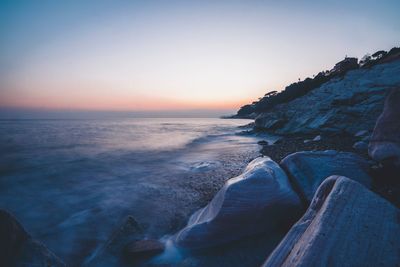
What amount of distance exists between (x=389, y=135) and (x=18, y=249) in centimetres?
692

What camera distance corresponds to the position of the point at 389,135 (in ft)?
15.2

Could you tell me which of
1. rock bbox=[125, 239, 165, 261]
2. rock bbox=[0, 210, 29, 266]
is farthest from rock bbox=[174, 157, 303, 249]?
rock bbox=[0, 210, 29, 266]

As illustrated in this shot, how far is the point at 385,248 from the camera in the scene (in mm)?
1606

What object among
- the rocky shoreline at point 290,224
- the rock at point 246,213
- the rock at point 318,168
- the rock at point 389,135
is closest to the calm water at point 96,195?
the rocky shoreline at point 290,224

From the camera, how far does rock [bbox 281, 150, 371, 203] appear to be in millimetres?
3553

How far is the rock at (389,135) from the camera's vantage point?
14.3 ft

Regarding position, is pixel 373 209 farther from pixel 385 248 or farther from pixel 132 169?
pixel 132 169

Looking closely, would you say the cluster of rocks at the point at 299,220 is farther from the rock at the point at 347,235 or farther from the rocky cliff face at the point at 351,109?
the rocky cliff face at the point at 351,109

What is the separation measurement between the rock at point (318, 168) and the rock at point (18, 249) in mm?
3764

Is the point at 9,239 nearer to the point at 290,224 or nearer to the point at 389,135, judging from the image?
the point at 290,224

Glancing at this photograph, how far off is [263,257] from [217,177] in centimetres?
419

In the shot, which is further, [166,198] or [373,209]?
[166,198]

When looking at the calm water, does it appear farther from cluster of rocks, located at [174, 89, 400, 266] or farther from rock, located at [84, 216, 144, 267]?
cluster of rocks, located at [174, 89, 400, 266]

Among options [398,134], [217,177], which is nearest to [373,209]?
[398,134]
